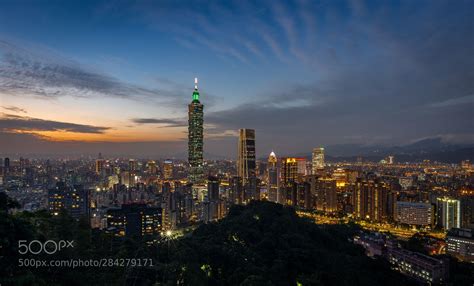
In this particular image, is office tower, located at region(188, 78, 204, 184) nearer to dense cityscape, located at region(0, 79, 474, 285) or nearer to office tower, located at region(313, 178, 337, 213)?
dense cityscape, located at region(0, 79, 474, 285)

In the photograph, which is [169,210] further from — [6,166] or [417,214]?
[417,214]

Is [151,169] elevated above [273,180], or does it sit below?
above

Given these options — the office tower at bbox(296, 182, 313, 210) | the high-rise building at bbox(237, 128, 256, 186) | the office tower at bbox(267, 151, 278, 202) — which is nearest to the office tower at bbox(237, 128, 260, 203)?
the high-rise building at bbox(237, 128, 256, 186)

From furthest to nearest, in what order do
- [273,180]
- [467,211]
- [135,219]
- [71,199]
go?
[273,180] → [467,211] → [71,199] → [135,219]

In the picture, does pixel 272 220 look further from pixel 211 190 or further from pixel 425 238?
pixel 211 190

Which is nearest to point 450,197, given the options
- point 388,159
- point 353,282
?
point 353,282

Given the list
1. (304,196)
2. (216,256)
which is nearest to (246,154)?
(304,196)
